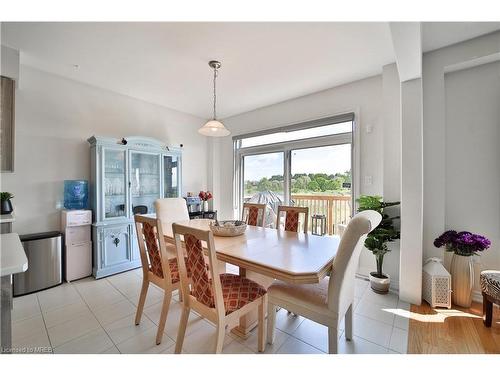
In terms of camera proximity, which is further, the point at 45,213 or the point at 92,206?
the point at 92,206

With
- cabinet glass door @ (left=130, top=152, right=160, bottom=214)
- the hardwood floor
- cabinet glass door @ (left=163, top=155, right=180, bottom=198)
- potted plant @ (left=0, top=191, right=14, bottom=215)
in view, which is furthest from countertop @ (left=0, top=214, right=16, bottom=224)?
the hardwood floor

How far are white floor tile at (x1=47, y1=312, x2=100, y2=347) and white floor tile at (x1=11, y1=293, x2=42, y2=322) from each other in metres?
0.41

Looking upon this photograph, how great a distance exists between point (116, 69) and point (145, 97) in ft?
2.83

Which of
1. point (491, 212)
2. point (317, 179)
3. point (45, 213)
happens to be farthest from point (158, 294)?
point (491, 212)

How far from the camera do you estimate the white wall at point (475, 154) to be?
205cm

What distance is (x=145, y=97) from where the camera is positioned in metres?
3.37

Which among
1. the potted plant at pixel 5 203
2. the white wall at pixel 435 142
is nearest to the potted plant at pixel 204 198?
the potted plant at pixel 5 203

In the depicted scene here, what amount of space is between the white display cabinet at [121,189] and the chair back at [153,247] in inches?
53.7

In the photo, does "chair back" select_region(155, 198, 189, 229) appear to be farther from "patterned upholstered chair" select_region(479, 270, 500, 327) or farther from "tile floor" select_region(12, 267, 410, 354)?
"patterned upholstered chair" select_region(479, 270, 500, 327)

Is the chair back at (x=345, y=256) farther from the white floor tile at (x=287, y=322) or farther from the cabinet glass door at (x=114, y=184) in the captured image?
the cabinet glass door at (x=114, y=184)
